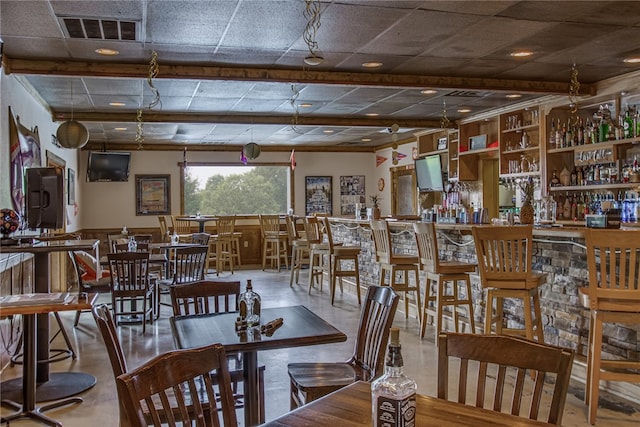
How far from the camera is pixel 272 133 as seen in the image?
10477 mm

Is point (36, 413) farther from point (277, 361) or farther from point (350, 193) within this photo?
point (350, 193)

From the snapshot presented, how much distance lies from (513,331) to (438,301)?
0.83 m

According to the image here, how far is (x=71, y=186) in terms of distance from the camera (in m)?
9.70

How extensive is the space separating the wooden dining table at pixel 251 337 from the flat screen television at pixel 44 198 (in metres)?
2.22

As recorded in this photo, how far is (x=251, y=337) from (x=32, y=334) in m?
1.78

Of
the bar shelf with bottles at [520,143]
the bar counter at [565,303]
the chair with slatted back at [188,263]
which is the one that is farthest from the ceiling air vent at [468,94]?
the chair with slatted back at [188,263]

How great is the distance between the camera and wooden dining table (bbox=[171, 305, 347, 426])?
2415mm

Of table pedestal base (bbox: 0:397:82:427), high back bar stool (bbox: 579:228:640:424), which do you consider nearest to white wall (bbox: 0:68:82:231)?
table pedestal base (bbox: 0:397:82:427)

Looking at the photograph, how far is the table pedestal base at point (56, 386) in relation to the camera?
152 inches

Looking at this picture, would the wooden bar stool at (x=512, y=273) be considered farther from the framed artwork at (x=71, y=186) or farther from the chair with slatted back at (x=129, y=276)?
the framed artwork at (x=71, y=186)

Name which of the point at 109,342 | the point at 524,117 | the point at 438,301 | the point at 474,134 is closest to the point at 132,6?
the point at 109,342

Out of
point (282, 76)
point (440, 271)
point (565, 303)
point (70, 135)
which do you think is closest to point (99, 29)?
point (282, 76)

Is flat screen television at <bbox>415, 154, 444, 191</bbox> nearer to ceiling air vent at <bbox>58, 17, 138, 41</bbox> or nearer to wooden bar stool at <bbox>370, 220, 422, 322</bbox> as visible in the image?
wooden bar stool at <bbox>370, 220, 422, 322</bbox>

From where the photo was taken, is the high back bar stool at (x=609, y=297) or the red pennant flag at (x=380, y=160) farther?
the red pennant flag at (x=380, y=160)
